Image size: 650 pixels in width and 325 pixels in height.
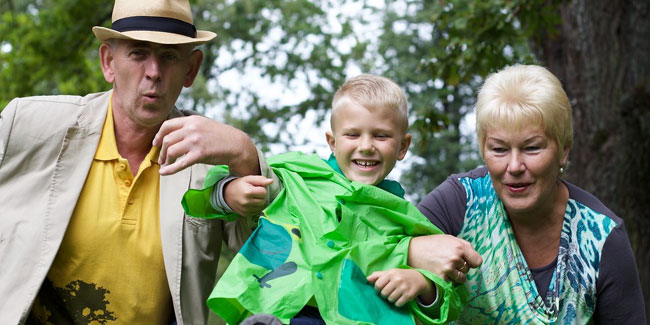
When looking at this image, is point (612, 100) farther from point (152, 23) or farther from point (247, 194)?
point (247, 194)

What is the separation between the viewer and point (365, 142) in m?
2.85

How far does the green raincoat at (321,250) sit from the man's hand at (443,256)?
4 centimetres

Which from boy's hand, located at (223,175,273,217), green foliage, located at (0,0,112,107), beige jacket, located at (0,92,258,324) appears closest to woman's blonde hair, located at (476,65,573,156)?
boy's hand, located at (223,175,273,217)

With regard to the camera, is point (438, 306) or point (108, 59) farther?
point (108, 59)

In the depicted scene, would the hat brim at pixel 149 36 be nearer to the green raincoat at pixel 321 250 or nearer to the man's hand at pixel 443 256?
the green raincoat at pixel 321 250

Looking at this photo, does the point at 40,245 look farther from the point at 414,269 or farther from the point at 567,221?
the point at 567,221

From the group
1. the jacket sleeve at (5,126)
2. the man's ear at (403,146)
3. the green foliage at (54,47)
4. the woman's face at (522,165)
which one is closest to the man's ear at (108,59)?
the jacket sleeve at (5,126)

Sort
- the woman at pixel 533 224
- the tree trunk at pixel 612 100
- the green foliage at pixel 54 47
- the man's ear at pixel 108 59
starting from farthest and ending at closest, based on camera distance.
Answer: the green foliage at pixel 54 47 < the tree trunk at pixel 612 100 < the man's ear at pixel 108 59 < the woman at pixel 533 224

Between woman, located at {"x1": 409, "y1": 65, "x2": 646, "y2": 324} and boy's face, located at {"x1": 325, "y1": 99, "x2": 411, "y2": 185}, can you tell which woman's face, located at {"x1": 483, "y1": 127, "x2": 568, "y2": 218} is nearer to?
woman, located at {"x1": 409, "y1": 65, "x2": 646, "y2": 324}

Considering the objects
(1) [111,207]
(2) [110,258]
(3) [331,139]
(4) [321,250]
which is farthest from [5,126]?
(4) [321,250]

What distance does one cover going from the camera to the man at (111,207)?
3051mm

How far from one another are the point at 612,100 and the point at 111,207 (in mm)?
3693

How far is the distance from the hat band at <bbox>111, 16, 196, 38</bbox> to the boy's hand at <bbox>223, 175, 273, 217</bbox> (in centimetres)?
80

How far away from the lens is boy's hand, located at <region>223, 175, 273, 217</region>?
2664 millimetres
